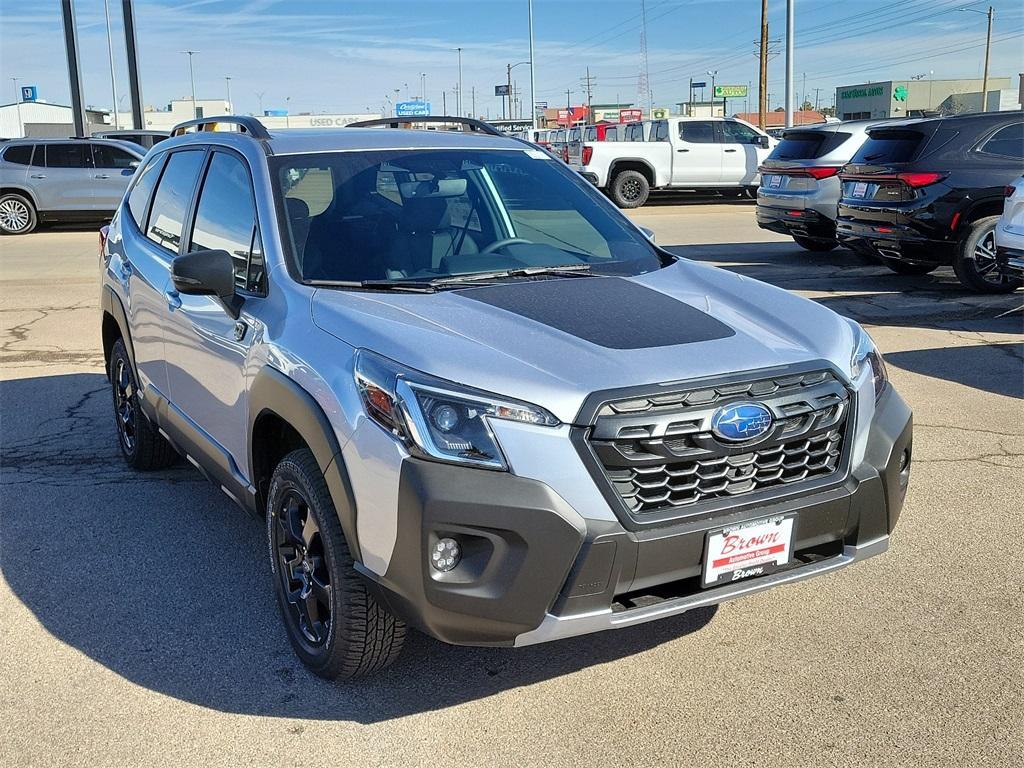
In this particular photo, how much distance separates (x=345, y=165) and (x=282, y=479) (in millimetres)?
1422

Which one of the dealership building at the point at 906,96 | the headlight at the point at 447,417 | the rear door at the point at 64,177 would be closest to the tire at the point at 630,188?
the rear door at the point at 64,177

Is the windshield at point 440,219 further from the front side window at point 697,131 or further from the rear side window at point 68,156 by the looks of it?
the front side window at point 697,131

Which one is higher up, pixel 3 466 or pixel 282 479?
pixel 282 479

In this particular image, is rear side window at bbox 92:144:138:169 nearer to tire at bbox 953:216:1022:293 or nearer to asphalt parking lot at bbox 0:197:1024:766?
tire at bbox 953:216:1022:293

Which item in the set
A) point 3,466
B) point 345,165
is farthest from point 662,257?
point 3,466

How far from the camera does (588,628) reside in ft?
9.50

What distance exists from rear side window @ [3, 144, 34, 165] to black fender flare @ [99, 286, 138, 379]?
51.6 ft

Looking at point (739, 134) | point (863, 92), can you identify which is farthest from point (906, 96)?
point (739, 134)

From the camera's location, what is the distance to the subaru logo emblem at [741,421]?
2949 millimetres

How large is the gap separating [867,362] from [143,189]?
3.79m

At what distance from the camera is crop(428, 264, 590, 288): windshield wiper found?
3826 millimetres

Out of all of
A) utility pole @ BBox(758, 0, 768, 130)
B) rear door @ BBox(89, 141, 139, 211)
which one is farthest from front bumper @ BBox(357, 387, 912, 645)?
utility pole @ BBox(758, 0, 768, 130)

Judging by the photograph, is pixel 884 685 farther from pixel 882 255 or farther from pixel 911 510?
pixel 882 255

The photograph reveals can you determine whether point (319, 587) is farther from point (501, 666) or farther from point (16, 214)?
point (16, 214)
